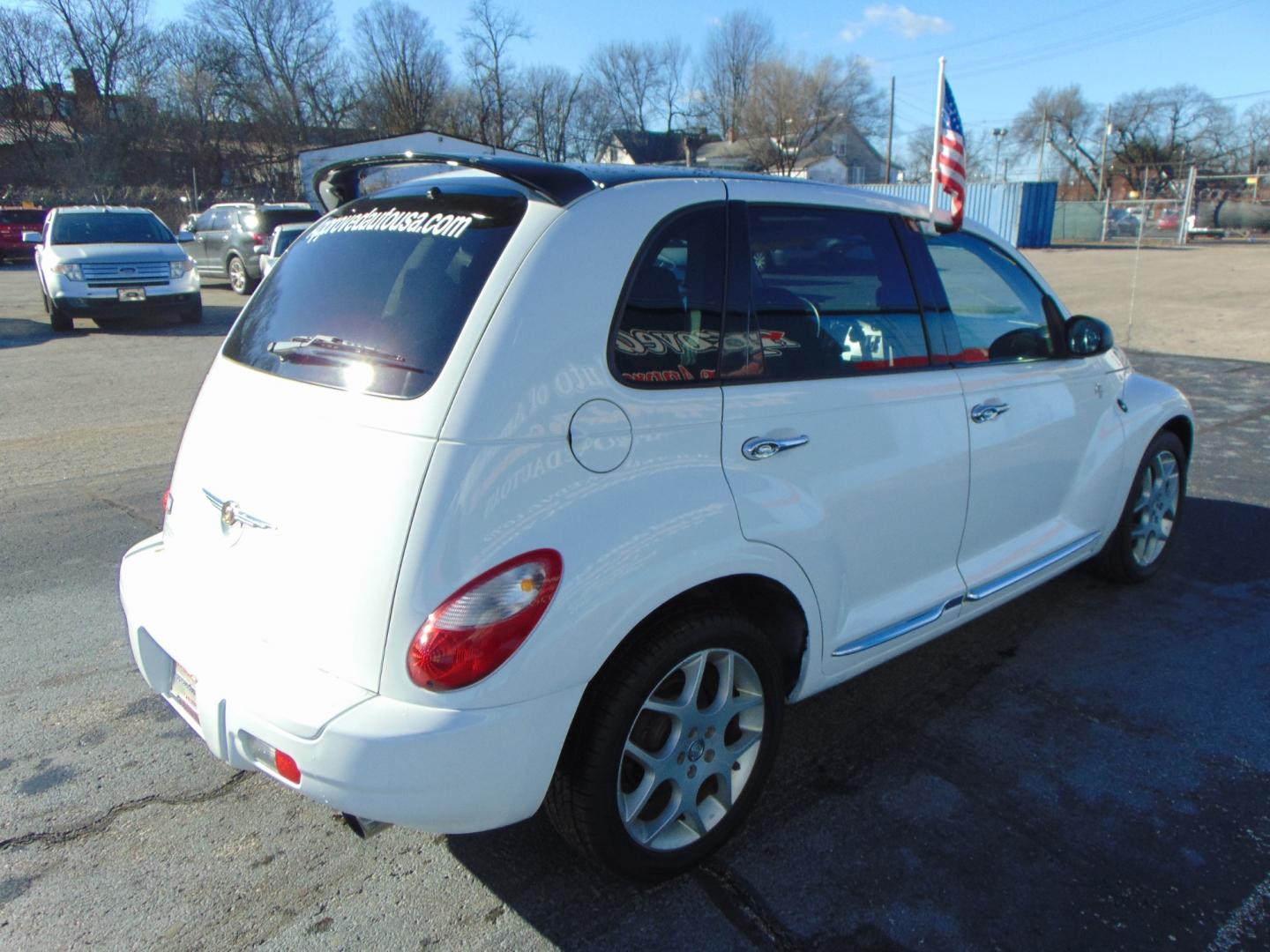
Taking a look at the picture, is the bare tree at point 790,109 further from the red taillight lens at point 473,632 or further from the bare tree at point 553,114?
the red taillight lens at point 473,632

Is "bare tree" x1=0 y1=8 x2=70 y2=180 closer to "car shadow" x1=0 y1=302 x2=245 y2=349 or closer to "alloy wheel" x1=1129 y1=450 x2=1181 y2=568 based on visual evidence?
"car shadow" x1=0 y1=302 x2=245 y2=349

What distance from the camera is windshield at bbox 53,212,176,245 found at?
13391 millimetres

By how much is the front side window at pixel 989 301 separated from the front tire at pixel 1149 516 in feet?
3.30

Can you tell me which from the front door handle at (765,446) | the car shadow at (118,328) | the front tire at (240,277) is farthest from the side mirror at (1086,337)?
the front tire at (240,277)

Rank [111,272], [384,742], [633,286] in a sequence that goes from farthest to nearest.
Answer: [111,272]
[633,286]
[384,742]

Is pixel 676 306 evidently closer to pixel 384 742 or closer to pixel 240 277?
pixel 384 742

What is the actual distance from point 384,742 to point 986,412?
2304 millimetres

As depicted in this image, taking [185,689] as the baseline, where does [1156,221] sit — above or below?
above

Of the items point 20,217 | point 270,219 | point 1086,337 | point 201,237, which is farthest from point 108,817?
point 20,217

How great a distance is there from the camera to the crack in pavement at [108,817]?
8.56 feet

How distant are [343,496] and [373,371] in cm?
32

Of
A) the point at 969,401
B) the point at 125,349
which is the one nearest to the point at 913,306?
the point at 969,401

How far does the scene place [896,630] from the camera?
9.60 ft

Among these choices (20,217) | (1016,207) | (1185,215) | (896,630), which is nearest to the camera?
(896,630)
